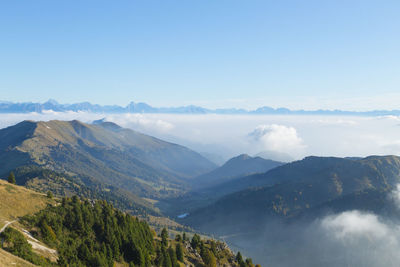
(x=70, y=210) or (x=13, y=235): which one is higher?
(x=13, y=235)

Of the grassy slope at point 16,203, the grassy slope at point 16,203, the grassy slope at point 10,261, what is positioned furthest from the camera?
the grassy slope at point 16,203

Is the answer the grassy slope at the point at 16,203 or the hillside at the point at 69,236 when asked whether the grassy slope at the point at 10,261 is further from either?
the grassy slope at the point at 16,203

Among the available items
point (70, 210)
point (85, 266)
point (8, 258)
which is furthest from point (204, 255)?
point (8, 258)

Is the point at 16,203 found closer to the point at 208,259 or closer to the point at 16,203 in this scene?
the point at 16,203

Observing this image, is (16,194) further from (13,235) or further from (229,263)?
(229,263)

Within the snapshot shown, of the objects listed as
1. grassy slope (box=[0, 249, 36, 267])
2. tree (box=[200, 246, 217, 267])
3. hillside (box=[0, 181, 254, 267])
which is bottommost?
tree (box=[200, 246, 217, 267])

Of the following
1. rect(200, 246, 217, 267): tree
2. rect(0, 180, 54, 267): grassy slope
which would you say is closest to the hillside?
rect(0, 180, 54, 267): grassy slope

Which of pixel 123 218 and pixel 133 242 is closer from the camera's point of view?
pixel 133 242

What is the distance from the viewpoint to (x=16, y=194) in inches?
4158

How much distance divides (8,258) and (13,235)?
55.6 ft

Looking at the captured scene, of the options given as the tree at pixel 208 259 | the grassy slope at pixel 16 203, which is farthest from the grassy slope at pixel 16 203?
the tree at pixel 208 259

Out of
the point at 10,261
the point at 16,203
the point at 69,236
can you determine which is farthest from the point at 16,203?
the point at 10,261

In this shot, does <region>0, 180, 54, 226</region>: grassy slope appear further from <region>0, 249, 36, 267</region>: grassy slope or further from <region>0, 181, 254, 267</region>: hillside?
<region>0, 249, 36, 267</region>: grassy slope

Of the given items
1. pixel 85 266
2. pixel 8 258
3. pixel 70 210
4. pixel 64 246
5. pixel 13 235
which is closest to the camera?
pixel 8 258
